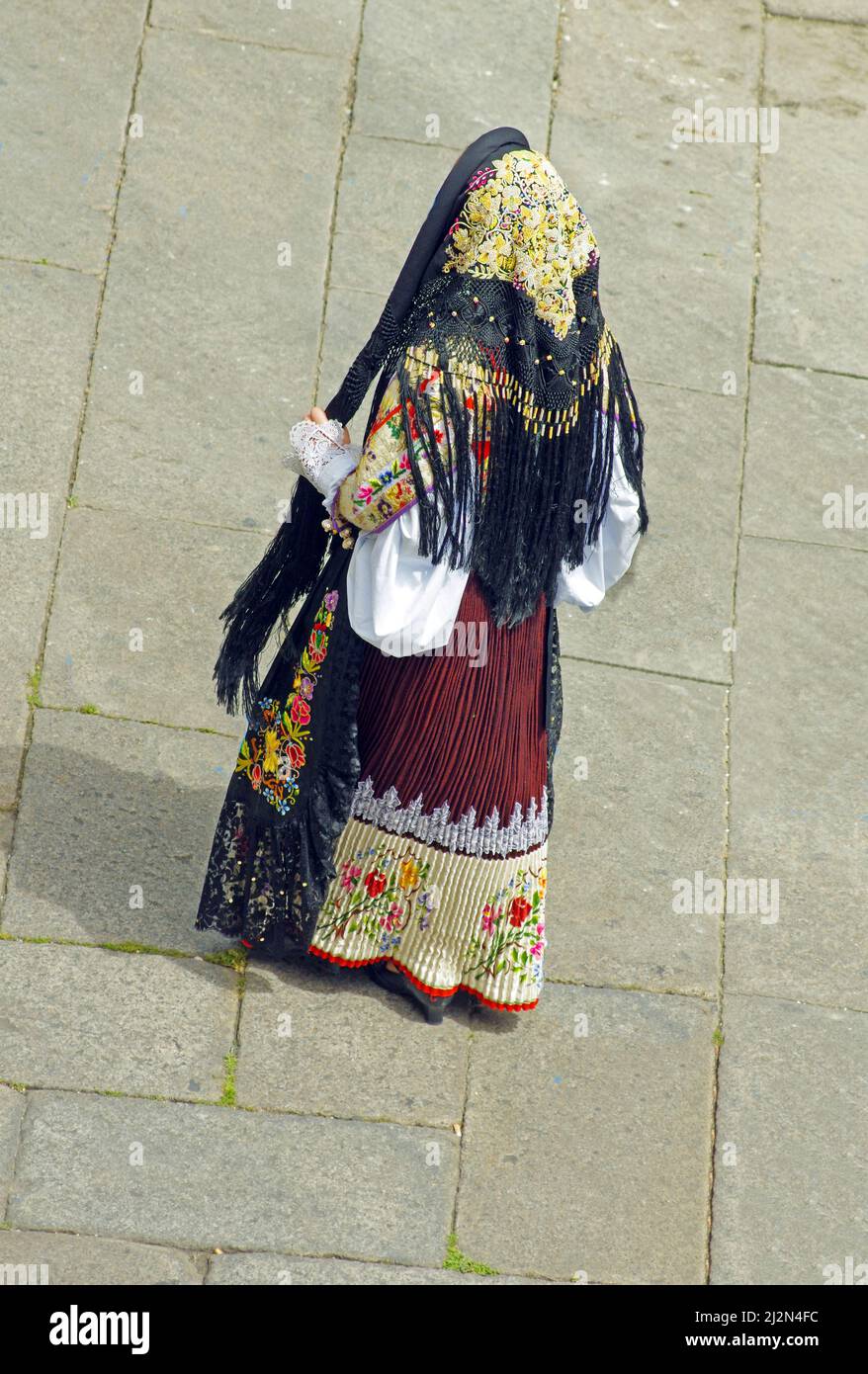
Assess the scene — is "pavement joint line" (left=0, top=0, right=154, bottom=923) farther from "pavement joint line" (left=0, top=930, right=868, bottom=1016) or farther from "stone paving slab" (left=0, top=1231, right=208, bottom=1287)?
"stone paving slab" (left=0, top=1231, right=208, bottom=1287)

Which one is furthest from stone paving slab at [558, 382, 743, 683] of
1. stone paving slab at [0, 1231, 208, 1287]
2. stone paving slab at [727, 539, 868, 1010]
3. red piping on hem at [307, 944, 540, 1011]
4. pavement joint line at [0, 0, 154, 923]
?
stone paving slab at [0, 1231, 208, 1287]

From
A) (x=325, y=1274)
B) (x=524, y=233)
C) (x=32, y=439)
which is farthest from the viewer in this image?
(x=32, y=439)

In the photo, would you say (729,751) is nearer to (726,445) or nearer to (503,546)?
(726,445)

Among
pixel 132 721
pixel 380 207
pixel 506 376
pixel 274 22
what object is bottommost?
pixel 132 721

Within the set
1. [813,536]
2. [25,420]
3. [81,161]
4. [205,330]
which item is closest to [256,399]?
[205,330]

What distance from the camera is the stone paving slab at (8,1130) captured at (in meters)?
4.13

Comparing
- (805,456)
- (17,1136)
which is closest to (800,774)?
(805,456)

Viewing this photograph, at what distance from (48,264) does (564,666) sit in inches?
98.8

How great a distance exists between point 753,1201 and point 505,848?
113 cm

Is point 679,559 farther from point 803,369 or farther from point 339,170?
point 339,170

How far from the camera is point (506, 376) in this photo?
384 cm

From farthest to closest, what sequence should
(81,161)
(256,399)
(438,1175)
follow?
(81,161) → (256,399) → (438,1175)

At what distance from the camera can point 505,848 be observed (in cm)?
444

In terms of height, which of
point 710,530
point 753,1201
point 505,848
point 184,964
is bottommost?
point 753,1201
